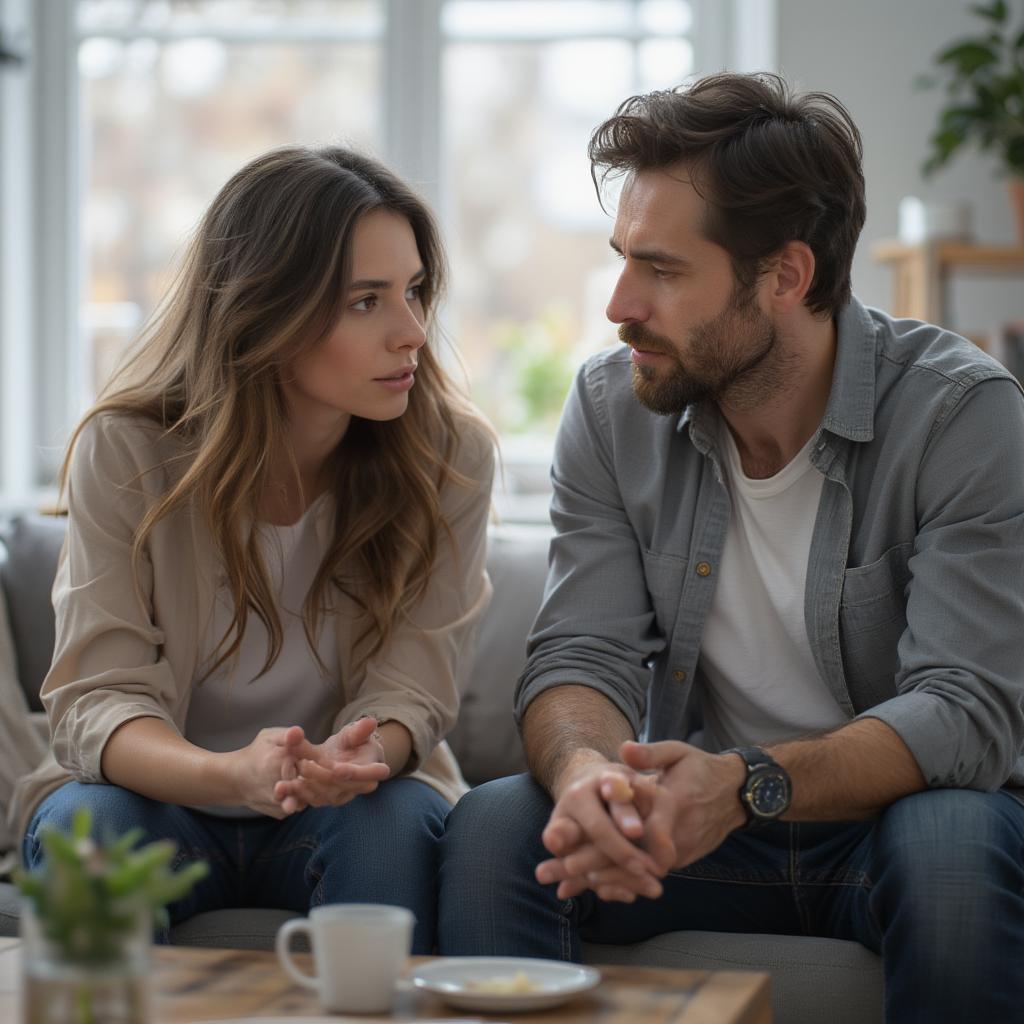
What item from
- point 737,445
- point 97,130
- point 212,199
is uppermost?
point 97,130

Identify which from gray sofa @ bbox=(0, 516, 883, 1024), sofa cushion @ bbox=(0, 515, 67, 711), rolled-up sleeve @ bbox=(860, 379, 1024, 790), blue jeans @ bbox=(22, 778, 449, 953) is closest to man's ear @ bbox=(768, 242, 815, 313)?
rolled-up sleeve @ bbox=(860, 379, 1024, 790)

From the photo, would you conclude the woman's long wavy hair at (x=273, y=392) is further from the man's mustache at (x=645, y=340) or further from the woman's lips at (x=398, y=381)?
the man's mustache at (x=645, y=340)

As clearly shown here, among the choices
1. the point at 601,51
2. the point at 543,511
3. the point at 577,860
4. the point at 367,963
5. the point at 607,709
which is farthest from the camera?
the point at 601,51

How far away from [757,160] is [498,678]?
0.86 meters

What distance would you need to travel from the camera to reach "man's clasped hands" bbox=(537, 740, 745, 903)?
1.38 metres

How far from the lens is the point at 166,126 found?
389 cm

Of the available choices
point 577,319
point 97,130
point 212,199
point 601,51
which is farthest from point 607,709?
point 97,130

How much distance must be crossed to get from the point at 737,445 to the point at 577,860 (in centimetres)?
66

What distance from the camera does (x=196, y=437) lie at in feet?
6.00

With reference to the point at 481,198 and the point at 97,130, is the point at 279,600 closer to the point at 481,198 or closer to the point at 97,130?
the point at 481,198

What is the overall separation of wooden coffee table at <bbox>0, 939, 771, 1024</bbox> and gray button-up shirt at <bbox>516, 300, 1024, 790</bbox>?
457mm

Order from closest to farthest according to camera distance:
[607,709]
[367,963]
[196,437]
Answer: [367,963] < [607,709] < [196,437]

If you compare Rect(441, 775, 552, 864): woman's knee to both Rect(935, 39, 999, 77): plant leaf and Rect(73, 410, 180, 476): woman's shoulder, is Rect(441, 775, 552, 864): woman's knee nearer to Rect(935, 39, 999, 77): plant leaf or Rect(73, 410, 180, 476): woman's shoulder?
Rect(73, 410, 180, 476): woman's shoulder

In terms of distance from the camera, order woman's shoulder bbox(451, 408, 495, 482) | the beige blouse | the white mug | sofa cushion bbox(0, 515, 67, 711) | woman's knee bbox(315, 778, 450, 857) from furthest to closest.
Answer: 1. sofa cushion bbox(0, 515, 67, 711)
2. woman's shoulder bbox(451, 408, 495, 482)
3. the beige blouse
4. woman's knee bbox(315, 778, 450, 857)
5. the white mug
